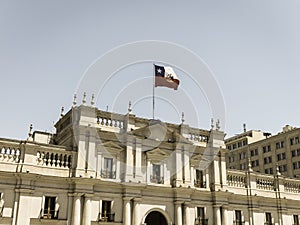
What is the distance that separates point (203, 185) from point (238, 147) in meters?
56.7

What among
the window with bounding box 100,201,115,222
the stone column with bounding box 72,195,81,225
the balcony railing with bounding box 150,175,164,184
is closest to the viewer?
the stone column with bounding box 72,195,81,225

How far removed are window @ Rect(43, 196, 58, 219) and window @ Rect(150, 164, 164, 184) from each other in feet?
34.5

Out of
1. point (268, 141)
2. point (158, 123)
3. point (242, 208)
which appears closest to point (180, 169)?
point (158, 123)

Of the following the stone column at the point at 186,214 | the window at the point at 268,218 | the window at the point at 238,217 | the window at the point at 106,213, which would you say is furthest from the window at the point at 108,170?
the window at the point at 268,218

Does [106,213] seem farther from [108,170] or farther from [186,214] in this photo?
[186,214]

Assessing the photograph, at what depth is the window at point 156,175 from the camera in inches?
1494

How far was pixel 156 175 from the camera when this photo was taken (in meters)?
38.3

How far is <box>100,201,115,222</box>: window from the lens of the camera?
112 ft

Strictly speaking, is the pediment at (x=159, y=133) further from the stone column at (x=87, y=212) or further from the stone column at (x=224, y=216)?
the stone column at (x=224, y=216)

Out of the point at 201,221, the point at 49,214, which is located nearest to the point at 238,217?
the point at 201,221

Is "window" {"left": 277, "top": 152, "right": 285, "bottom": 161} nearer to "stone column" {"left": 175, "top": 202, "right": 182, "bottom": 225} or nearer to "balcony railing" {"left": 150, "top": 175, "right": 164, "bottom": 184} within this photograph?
"stone column" {"left": 175, "top": 202, "right": 182, "bottom": 225}

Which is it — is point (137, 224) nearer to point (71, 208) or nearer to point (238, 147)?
point (71, 208)

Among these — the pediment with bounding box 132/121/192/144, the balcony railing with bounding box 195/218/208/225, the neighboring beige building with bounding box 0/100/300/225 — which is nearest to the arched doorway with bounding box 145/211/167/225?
the neighboring beige building with bounding box 0/100/300/225

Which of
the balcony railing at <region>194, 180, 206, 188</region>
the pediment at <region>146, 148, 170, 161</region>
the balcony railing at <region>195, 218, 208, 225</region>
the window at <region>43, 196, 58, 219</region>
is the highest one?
the pediment at <region>146, 148, 170, 161</region>
